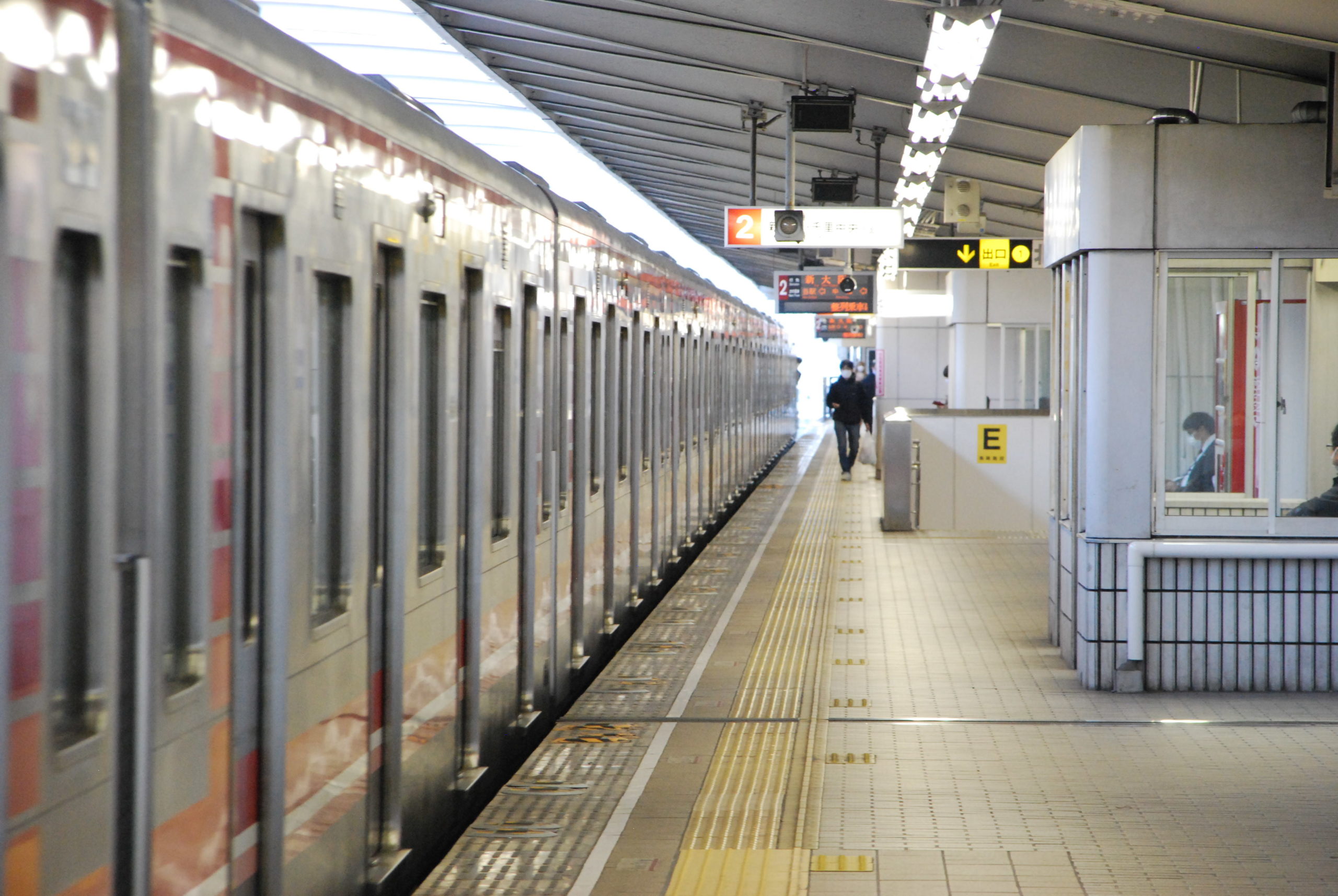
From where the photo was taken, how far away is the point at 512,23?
11750 mm

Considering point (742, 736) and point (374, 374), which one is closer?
point (374, 374)

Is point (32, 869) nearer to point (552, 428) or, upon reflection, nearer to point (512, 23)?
point (552, 428)

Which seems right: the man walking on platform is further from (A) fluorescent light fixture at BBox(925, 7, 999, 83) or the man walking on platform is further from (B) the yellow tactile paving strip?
(A) fluorescent light fixture at BBox(925, 7, 999, 83)

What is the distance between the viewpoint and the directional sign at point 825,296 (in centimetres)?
2317

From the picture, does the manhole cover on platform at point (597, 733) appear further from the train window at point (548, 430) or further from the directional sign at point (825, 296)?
the directional sign at point (825, 296)

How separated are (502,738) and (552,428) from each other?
155 cm

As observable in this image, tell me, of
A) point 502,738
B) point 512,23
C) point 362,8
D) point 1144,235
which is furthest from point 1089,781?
point 362,8

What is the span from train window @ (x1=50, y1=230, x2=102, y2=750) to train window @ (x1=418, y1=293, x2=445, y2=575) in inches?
82.3

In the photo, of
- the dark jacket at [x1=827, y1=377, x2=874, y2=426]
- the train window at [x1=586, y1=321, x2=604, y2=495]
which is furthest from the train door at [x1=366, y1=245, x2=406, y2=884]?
the dark jacket at [x1=827, y1=377, x2=874, y2=426]

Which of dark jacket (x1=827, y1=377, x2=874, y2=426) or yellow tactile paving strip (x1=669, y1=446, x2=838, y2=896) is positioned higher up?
dark jacket (x1=827, y1=377, x2=874, y2=426)

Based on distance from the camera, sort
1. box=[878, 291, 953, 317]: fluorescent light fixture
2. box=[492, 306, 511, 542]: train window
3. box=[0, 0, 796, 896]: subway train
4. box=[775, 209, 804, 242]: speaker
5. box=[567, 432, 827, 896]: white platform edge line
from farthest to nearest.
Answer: box=[878, 291, 953, 317]: fluorescent light fixture, box=[775, 209, 804, 242]: speaker, box=[492, 306, 511, 542]: train window, box=[567, 432, 827, 896]: white platform edge line, box=[0, 0, 796, 896]: subway train

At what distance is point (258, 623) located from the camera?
10.5 feet

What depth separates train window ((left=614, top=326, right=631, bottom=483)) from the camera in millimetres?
9016

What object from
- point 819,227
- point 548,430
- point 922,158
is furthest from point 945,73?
point 819,227
